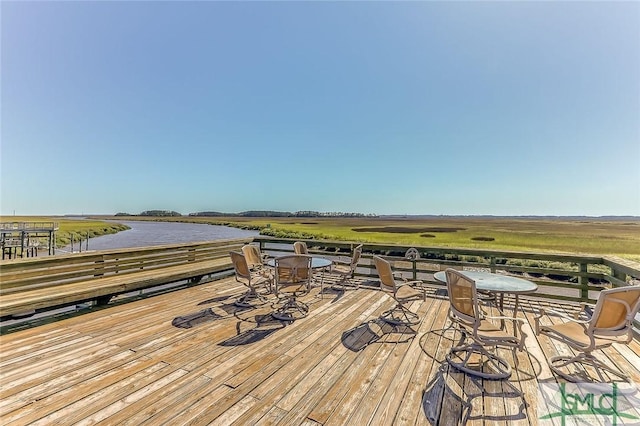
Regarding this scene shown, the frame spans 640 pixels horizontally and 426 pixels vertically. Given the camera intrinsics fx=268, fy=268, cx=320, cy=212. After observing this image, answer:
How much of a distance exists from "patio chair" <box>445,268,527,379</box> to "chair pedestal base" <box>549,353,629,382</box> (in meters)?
0.37

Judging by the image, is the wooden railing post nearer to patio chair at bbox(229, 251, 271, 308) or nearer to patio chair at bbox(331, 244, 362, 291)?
patio chair at bbox(331, 244, 362, 291)

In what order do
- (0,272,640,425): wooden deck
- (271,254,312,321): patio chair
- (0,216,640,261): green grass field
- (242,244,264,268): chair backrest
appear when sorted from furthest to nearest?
(0,216,640,261): green grass field, (242,244,264,268): chair backrest, (271,254,312,321): patio chair, (0,272,640,425): wooden deck

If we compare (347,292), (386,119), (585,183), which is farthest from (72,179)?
(585,183)

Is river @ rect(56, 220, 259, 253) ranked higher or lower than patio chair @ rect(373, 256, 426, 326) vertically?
lower

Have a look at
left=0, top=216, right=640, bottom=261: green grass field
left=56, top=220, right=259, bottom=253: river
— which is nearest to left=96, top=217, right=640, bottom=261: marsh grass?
left=0, top=216, right=640, bottom=261: green grass field

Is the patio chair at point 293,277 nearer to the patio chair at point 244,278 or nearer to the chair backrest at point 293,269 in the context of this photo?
the chair backrest at point 293,269

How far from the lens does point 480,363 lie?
265cm

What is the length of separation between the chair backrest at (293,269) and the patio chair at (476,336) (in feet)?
Answer: 6.51

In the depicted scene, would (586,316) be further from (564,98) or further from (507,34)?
(564,98)

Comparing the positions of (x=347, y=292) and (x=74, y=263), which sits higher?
(x=74, y=263)

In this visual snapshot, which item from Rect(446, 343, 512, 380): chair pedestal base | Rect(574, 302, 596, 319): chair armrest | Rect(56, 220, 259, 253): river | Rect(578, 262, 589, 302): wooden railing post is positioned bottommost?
Rect(56, 220, 259, 253): river

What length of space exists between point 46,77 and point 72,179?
16019 millimetres

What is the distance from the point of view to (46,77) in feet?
23.4

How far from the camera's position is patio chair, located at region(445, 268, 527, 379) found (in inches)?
93.8
